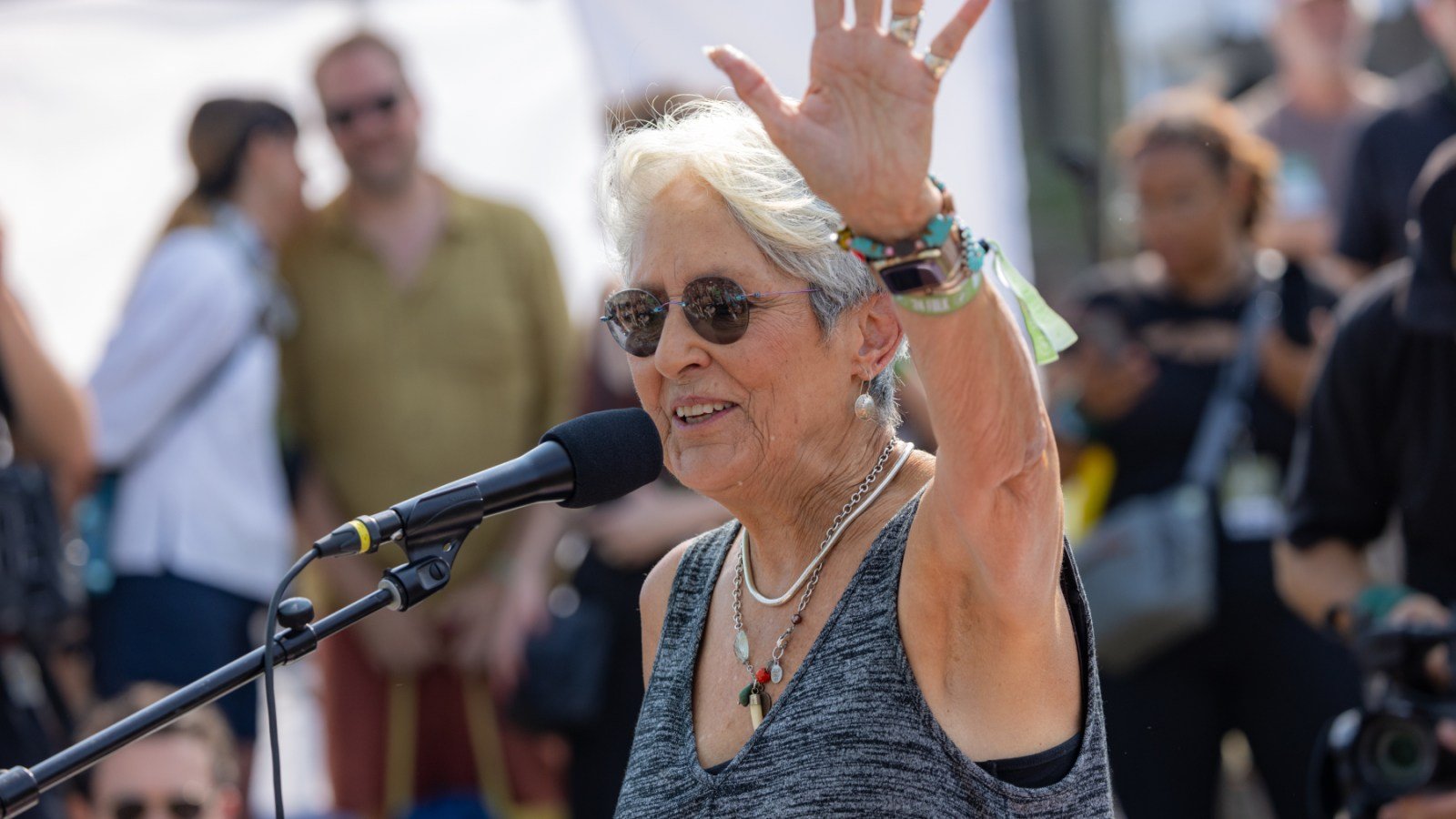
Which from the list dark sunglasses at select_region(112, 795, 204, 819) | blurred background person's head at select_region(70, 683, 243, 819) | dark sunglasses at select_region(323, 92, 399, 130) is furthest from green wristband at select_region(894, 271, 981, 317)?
dark sunglasses at select_region(323, 92, 399, 130)

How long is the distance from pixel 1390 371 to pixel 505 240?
3.21 metres

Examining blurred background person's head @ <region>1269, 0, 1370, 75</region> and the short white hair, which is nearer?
the short white hair

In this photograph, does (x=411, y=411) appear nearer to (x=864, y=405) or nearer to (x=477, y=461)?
(x=477, y=461)

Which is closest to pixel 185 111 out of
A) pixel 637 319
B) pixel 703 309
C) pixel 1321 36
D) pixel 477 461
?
pixel 477 461

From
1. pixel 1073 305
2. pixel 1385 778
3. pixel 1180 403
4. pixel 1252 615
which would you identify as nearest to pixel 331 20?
pixel 1073 305

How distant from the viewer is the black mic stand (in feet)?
7.73

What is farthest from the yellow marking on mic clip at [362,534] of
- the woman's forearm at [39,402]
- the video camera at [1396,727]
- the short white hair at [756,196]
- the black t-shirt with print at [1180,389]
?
the black t-shirt with print at [1180,389]

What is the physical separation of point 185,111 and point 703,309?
17.7ft

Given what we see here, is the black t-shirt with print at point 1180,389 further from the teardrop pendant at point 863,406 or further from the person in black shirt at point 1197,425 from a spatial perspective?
the teardrop pendant at point 863,406

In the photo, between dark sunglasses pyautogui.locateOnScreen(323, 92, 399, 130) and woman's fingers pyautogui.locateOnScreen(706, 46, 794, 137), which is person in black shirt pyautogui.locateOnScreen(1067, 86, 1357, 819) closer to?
dark sunglasses pyautogui.locateOnScreen(323, 92, 399, 130)

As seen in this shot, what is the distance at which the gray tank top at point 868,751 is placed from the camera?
7.91 ft

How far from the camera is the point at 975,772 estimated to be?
2.38 m

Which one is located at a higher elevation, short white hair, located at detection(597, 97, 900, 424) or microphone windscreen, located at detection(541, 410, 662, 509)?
short white hair, located at detection(597, 97, 900, 424)

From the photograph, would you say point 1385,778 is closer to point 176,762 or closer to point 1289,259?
point 1289,259
